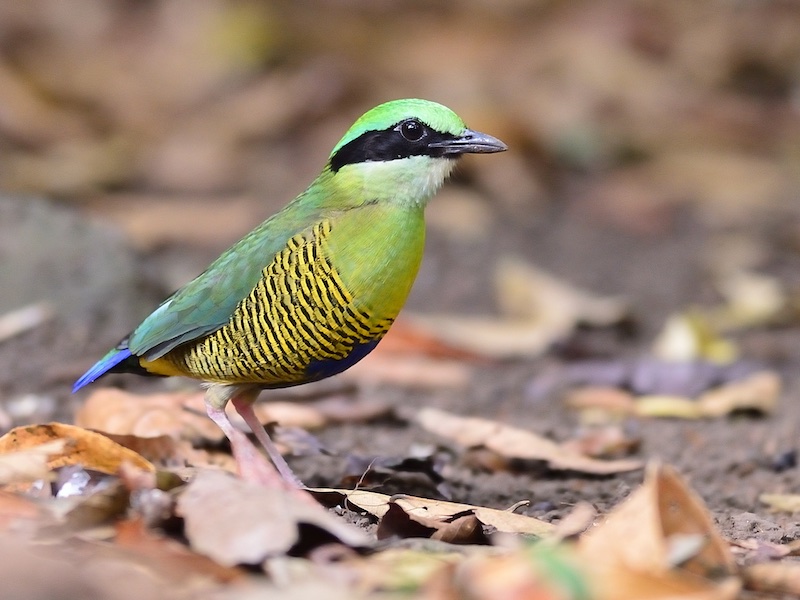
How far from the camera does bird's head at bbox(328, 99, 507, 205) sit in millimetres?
4703

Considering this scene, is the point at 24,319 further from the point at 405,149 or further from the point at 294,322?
the point at 405,149

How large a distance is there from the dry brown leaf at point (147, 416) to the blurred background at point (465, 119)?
214 cm

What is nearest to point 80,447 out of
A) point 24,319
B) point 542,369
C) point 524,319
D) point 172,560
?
point 172,560

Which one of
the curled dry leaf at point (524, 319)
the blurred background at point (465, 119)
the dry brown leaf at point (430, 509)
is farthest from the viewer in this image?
the blurred background at point (465, 119)

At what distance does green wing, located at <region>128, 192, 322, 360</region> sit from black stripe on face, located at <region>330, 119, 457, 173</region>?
0.98 feet

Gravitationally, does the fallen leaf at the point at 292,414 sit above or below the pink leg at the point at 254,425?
below

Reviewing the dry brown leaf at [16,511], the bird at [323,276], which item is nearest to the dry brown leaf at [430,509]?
the bird at [323,276]

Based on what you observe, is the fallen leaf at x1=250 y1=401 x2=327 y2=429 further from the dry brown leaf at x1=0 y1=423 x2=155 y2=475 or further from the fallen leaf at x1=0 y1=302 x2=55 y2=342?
the dry brown leaf at x1=0 y1=423 x2=155 y2=475

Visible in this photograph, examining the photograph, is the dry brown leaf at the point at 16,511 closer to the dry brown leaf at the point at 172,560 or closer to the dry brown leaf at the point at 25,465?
the dry brown leaf at the point at 25,465

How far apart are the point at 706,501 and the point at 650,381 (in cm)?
204

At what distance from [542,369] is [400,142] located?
313 centimetres

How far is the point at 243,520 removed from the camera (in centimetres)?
319

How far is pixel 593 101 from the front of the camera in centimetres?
1195

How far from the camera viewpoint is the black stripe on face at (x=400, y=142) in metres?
4.73
